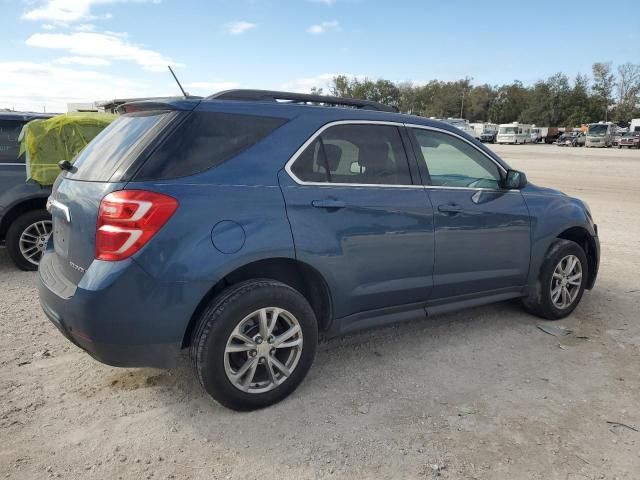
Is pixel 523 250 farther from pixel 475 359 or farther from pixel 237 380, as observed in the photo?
pixel 237 380

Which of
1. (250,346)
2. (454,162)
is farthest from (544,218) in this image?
(250,346)

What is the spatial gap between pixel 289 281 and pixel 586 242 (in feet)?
10.4

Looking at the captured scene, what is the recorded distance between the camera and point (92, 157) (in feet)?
10.7

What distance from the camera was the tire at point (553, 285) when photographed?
4594mm

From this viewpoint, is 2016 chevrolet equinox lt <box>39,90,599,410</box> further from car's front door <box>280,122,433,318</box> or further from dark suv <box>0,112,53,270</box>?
dark suv <box>0,112,53,270</box>

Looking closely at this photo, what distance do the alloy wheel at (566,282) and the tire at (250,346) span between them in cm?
253

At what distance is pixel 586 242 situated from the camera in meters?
5.03

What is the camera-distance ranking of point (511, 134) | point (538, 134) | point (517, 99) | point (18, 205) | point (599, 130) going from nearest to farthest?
point (18, 205)
point (599, 130)
point (511, 134)
point (538, 134)
point (517, 99)

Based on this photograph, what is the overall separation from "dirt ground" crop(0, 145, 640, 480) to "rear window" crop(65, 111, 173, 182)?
4.54 ft

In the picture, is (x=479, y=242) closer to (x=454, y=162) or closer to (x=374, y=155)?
(x=454, y=162)

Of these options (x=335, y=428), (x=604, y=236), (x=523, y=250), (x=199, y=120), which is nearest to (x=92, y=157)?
(x=199, y=120)

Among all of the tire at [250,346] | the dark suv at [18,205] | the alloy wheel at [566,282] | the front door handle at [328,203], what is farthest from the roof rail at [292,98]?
the dark suv at [18,205]

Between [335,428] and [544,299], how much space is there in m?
2.52

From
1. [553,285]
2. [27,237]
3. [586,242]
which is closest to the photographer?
[553,285]
